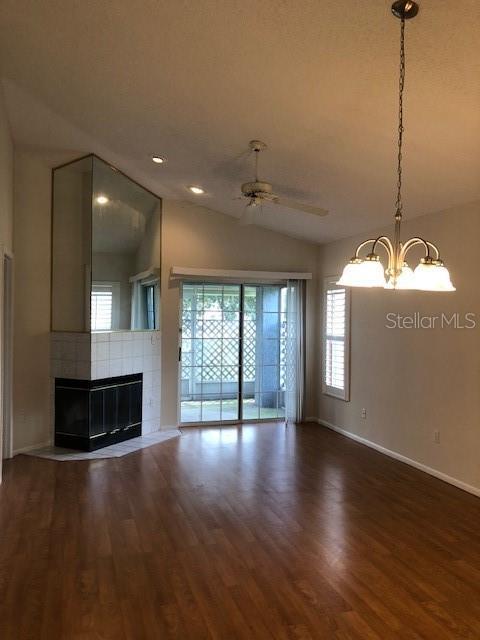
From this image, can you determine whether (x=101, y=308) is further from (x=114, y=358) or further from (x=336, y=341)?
(x=336, y=341)

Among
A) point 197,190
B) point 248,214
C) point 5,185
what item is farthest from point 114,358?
point 248,214

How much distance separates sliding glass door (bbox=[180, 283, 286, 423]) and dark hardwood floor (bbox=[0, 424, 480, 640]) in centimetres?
167

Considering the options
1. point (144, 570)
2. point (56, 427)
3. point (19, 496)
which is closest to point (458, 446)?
point (144, 570)

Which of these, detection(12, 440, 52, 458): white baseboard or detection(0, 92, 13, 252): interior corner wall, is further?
detection(12, 440, 52, 458): white baseboard

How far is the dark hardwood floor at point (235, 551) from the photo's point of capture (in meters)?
2.22

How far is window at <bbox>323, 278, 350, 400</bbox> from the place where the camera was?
585cm

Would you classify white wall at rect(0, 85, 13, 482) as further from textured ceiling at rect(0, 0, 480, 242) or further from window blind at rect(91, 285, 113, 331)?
window blind at rect(91, 285, 113, 331)

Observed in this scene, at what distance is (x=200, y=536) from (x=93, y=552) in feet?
2.35

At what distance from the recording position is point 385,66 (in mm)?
2428

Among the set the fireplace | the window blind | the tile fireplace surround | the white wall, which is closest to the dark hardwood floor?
the fireplace

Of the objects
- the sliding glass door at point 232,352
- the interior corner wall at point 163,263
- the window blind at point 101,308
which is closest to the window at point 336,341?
the interior corner wall at point 163,263

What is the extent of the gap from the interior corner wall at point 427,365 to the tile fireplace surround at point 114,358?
103 inches

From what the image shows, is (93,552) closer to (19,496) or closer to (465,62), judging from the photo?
(19,496)

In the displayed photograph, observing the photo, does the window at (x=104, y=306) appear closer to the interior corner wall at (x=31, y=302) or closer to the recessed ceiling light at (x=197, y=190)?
the interior corner wall at (x=31, y=302)
